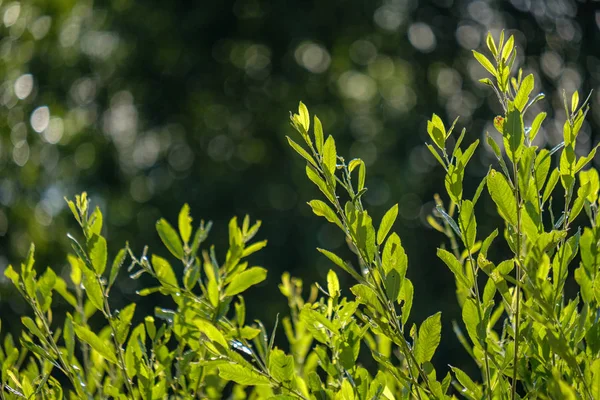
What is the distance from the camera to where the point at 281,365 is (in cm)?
74

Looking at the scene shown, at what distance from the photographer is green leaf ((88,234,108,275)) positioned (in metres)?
0.82

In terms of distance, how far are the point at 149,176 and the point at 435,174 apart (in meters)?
2.29

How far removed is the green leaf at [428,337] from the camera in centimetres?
71

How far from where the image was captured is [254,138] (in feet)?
21.6

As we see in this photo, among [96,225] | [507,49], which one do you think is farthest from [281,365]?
[507,49]

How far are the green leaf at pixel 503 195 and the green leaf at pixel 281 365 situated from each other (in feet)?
0.79

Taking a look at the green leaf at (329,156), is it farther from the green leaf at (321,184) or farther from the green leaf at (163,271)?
the green leaf at (163,271)

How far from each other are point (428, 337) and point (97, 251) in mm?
354

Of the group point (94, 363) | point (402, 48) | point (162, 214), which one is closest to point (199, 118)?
point (162, 214)

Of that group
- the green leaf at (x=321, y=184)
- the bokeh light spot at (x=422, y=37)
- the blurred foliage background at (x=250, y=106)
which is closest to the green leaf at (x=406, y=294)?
the green leaf at (x=321, y=184)

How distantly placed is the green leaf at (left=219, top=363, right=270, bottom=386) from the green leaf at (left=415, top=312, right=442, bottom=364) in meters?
0.15

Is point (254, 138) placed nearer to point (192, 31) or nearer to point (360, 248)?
point (192, 31)

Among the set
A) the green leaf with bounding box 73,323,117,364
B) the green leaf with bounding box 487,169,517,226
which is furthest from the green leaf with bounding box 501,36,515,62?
the green leaf with bounding box 73,323,117,364

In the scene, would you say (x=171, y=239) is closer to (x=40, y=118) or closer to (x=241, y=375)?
(x=241, y=375)
